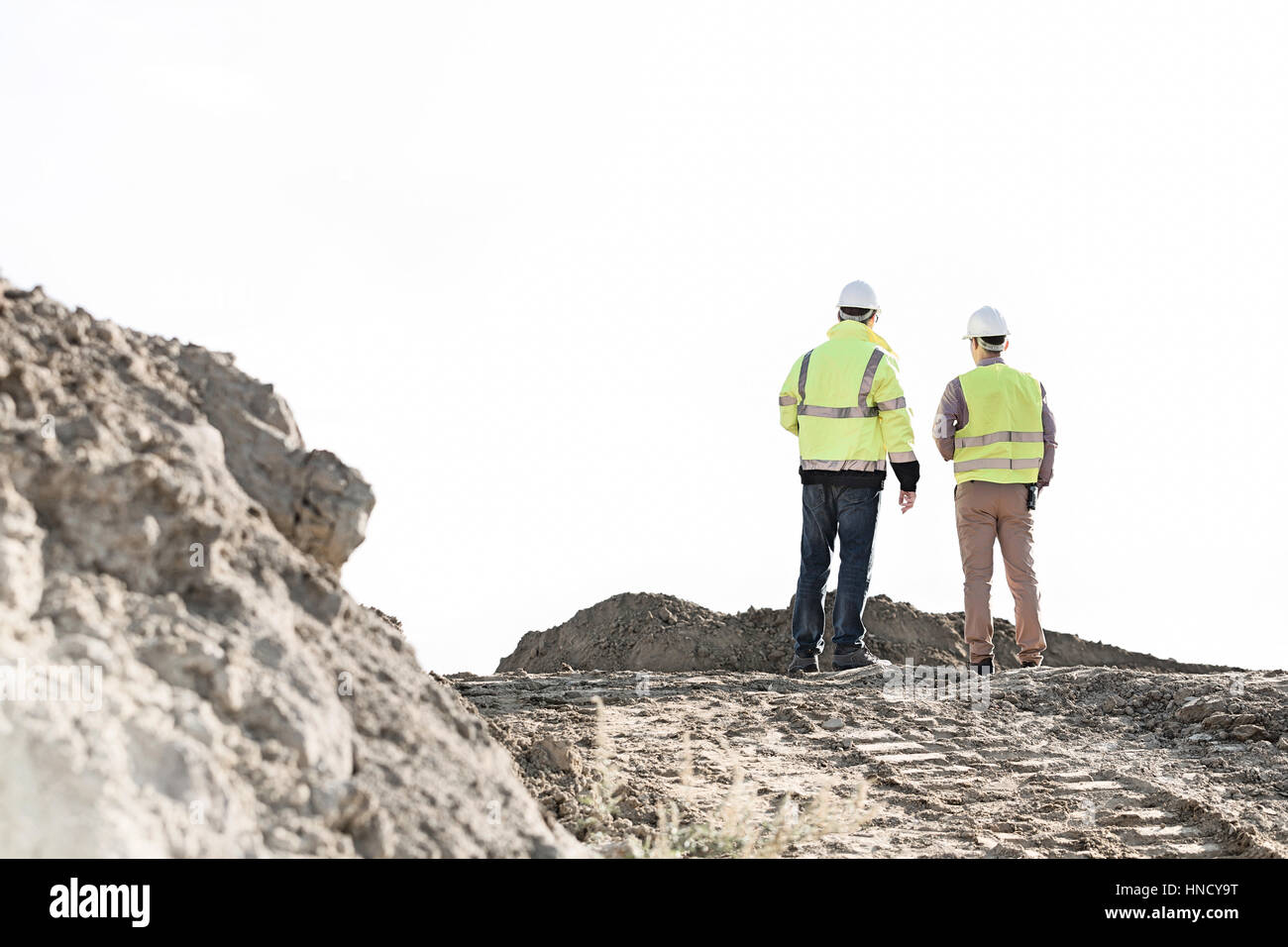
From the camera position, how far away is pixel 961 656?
41.5 ft

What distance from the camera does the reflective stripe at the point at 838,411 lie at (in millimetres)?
9164

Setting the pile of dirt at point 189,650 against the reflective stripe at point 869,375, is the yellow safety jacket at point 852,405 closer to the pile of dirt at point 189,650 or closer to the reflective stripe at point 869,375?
the reflective stripe at point 869,375

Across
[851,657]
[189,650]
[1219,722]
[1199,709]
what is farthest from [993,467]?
[189,650]

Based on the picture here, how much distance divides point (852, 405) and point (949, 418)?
0.82 meters

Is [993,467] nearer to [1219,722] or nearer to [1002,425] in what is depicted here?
[1002,425]

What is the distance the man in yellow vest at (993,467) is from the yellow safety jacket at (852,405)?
49 centimetres

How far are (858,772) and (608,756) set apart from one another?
1318 millimetres

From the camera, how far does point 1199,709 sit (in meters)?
7.92

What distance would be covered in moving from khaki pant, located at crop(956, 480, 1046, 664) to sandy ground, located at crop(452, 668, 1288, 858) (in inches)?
22.9

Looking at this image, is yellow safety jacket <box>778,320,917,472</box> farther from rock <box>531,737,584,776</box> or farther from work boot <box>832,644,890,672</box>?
rock <box>531,737,584,776</box>

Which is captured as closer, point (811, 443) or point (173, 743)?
point (173, 743)

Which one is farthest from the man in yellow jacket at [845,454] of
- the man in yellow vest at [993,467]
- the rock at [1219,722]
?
the rock at [1219,722]
